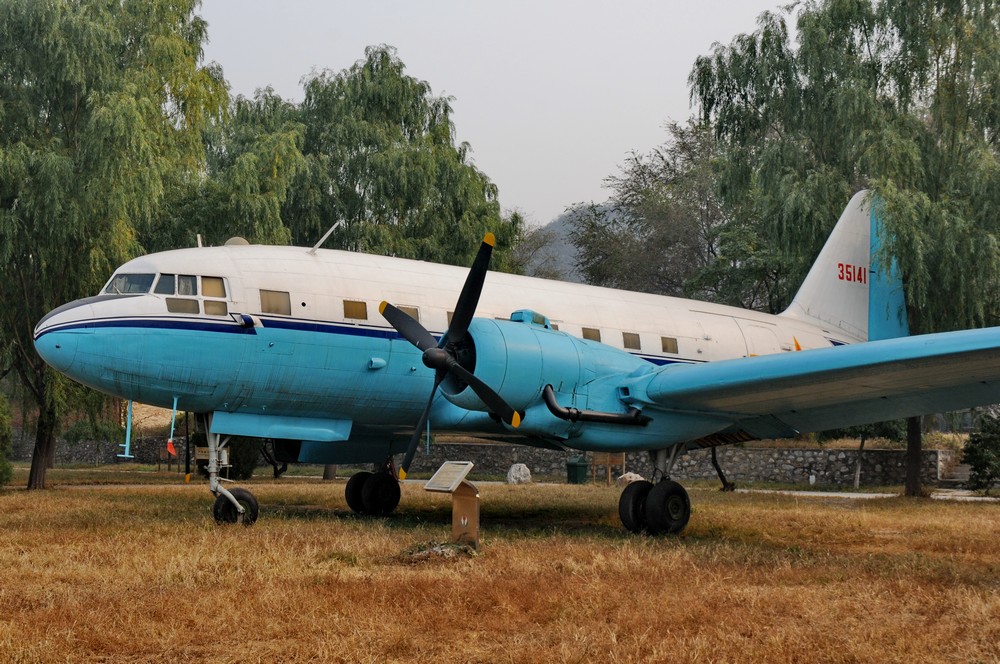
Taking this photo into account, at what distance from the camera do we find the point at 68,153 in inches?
904

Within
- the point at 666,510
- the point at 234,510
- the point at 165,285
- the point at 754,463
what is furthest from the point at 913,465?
the point at 165,285

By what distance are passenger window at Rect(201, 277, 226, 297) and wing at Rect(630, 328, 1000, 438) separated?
606 centimetres

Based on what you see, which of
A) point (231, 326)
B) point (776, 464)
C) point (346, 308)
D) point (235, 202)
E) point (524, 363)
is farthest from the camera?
point (776, 464)

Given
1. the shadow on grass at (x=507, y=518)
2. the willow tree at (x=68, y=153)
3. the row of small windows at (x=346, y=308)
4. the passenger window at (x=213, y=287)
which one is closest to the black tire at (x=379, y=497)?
the shadow on grass at (x=507, y=518)

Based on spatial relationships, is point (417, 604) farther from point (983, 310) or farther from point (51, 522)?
point (983, 310)

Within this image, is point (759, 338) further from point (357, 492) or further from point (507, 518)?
point (357, 492)

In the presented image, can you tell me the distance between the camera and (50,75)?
22.5 m

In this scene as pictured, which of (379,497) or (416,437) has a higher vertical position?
(416,437)

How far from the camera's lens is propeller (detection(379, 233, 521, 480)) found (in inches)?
496

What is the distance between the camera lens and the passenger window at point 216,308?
45.0 ft

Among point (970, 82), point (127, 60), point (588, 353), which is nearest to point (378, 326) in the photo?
point (588, 353)

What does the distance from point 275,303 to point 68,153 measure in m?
11.8

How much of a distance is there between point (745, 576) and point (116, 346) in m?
8.66

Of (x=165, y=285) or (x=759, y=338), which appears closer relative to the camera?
(x=165, y=285)
